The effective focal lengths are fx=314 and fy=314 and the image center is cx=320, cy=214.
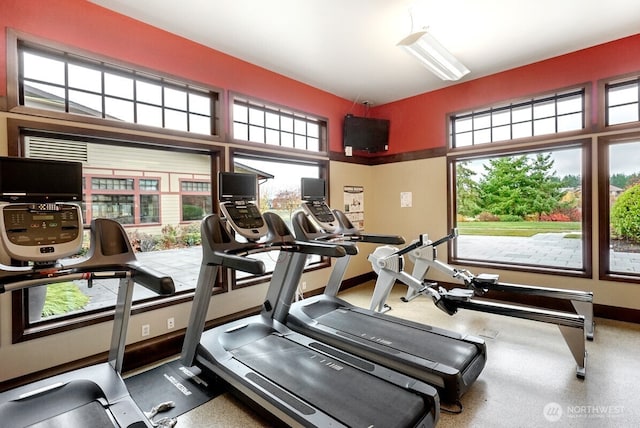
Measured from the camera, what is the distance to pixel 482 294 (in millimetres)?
3568

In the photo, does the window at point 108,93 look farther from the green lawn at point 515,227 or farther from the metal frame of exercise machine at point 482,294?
the green lawn at point 515,227

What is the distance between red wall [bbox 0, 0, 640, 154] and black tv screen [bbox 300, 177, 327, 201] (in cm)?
141

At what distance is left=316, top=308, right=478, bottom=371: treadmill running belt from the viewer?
8.33 ft

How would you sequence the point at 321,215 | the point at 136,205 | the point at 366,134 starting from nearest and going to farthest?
the point at 136,205 → the point at 321,215 → the point at 366,134

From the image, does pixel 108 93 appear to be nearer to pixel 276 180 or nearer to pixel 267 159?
pixel 267 159

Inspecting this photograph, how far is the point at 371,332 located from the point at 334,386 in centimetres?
97

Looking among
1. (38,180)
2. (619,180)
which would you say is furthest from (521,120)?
(38,180)

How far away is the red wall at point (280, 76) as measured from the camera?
2.55m

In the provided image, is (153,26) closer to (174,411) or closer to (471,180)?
(174,411)

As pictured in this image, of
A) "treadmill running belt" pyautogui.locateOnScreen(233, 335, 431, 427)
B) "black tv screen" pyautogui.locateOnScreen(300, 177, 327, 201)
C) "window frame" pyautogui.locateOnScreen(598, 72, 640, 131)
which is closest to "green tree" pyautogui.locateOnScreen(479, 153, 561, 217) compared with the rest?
"window frame" pyautogui.locateOnScreen(598, 72, 640, 131)

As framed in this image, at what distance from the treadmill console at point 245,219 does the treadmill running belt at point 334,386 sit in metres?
0.99

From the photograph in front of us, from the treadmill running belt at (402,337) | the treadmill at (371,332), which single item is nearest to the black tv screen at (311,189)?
the treadmill at (371,332)

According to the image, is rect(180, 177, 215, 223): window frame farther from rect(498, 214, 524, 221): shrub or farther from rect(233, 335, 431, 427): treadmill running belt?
rect(498, 214, 524, 221): shrub

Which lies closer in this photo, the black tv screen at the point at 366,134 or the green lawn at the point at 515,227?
the green lawn at the point at 515,227
